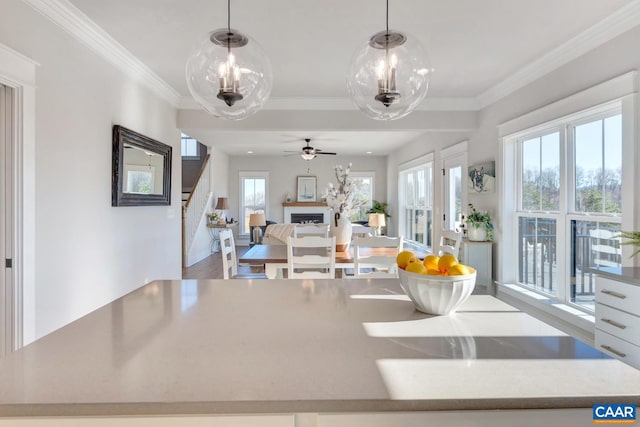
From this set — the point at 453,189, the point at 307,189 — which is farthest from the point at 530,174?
the point at 307,189

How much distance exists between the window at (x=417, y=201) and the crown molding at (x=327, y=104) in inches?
71.9

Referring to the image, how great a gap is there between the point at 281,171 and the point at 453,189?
212 inches

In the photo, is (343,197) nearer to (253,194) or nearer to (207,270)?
(207,270)

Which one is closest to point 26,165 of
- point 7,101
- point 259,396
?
point 7,101

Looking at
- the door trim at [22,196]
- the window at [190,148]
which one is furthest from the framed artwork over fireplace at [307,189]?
the door trim at [22,196]

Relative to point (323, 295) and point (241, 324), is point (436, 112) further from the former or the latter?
point (241, 324)

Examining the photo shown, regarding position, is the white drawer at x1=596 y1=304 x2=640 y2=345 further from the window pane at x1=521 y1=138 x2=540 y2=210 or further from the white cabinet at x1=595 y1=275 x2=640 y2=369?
the window pane at x1=521 y1=138 x2=540 y2=210

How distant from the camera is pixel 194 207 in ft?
24.8

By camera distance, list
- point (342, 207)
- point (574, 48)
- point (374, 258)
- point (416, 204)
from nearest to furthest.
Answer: point (374, 258), point (574, 48), point (342, 207), point (416, 204)

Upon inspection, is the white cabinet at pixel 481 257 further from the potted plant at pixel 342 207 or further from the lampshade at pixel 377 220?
the lampshade at pixel 377 220

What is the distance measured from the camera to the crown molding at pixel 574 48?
2511 mm

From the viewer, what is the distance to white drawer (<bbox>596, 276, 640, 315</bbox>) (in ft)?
6.55

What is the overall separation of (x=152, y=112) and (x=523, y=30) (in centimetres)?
358

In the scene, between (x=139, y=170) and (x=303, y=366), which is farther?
(x=139, y=170)
